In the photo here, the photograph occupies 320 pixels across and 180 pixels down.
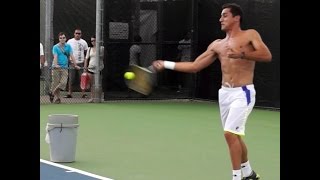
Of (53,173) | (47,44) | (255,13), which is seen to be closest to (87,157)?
(53,173)

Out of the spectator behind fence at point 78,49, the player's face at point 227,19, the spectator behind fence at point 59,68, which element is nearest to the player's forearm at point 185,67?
the player's face at point 227,19

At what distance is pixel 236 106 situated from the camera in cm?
771

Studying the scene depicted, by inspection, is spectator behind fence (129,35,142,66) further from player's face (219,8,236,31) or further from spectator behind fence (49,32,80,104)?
player's face (219,8,236,31)

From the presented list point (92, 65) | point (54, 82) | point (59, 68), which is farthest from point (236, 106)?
point (92, 65)

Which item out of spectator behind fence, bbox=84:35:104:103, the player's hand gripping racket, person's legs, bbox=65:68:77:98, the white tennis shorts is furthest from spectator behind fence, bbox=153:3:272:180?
person's legs, bbox=65:68:77:98

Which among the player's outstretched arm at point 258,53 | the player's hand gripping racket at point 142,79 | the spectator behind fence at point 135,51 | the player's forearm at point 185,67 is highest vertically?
the spectator behind fence at point 135,51

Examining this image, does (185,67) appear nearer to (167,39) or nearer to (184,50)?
(167,39)

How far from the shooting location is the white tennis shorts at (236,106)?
7.68 metres

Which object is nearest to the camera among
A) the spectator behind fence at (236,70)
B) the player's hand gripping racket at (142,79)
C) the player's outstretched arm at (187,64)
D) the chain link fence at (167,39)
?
the spectator behind fence at (236,70)

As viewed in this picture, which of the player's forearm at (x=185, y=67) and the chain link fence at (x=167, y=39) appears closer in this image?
the player's forearm at (x=185, y=67)

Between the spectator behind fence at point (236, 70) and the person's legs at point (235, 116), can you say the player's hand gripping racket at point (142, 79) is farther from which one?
the person's legs at point (235, 116)

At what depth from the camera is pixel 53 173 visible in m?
8.45
